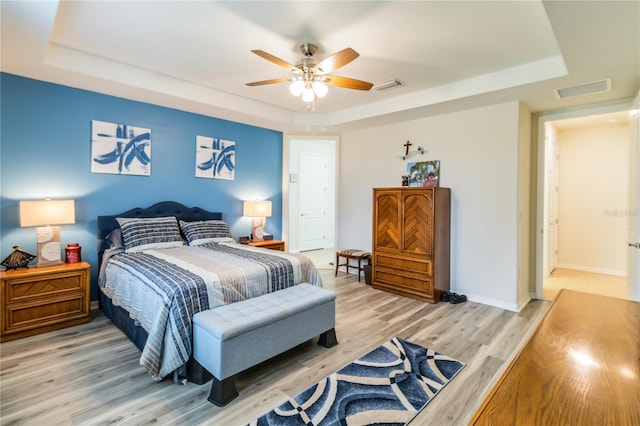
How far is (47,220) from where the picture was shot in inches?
119

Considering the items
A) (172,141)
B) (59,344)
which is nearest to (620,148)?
(172,141)

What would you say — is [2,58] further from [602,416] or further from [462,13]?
[602,416]

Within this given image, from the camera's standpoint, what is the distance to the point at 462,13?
90.9 inches

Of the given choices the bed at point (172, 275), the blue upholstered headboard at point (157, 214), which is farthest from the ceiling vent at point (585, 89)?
the blue upholstered headboard at point (157, 214)

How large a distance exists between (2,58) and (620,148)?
26.2ft

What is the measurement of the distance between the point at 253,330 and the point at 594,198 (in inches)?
247

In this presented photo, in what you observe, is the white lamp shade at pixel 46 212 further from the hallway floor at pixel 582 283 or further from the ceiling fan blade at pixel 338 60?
the hallway floor at pixel 582 283

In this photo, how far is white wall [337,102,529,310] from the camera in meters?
3.71

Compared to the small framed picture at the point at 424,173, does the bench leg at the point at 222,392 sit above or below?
below

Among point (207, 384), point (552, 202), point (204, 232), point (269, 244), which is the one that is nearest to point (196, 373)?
point (207, 384)

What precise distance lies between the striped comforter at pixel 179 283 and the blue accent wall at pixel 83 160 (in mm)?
845

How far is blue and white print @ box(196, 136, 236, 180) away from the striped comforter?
1.49 metres

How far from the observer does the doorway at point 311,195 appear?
24.4 ft

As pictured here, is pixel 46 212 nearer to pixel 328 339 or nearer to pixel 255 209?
pixel 255 209
